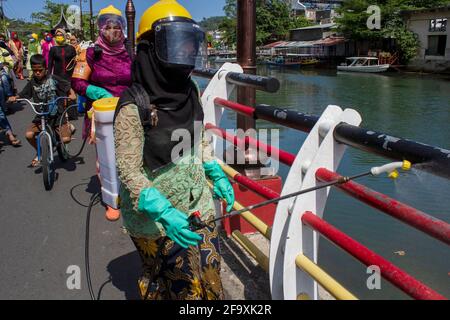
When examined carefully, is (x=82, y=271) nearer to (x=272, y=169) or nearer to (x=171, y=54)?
(x=272, y=169)

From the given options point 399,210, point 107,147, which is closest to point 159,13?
point 399,210

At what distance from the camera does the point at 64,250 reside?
382 centimetres

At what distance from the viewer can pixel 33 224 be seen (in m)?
4.43

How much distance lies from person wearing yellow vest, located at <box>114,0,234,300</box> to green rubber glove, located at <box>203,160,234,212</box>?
2cm

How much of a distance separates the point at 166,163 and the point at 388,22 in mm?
44838

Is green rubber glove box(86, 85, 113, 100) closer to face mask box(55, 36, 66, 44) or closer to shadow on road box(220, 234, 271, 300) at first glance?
shadow on road box(220, 234, 271, 300)

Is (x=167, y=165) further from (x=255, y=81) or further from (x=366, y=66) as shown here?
(x=366, y=66)

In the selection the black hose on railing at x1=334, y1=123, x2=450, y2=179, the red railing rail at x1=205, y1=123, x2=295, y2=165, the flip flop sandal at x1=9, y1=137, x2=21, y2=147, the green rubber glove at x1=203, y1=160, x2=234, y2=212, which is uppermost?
the black hose on railing at x1=334, y1=123, x2=450, y2=179

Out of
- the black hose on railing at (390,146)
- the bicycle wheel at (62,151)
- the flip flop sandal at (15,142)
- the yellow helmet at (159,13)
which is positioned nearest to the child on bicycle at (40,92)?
the bicycle wheel at (62,151)

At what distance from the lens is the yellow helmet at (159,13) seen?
210cm

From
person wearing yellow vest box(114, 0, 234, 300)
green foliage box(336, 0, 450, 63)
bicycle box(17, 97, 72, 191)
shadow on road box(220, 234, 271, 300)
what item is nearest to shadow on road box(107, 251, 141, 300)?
shadow on road box(220, 234, 271, 300)

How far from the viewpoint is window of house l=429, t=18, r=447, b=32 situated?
37.4m

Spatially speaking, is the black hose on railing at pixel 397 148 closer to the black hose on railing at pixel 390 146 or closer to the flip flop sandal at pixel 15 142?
the black hose on railing at pixel 390 146
